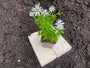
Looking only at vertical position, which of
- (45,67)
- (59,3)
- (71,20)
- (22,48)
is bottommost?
(45,67)

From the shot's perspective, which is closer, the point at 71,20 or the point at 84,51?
the point at 84,51

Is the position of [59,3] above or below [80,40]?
above

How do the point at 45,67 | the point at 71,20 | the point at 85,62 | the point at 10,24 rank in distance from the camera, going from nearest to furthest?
the point at 45,67 → the point at 85,62 → the point at 10,24 → the point at 71,20

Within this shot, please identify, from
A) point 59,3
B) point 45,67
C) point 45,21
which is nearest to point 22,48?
point 45,67

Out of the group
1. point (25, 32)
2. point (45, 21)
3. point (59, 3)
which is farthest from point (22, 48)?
point (59, 3)

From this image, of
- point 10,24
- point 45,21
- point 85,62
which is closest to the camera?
point 45,21

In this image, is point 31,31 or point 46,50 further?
point 31,31

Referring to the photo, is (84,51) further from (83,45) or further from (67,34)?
(67,34)
